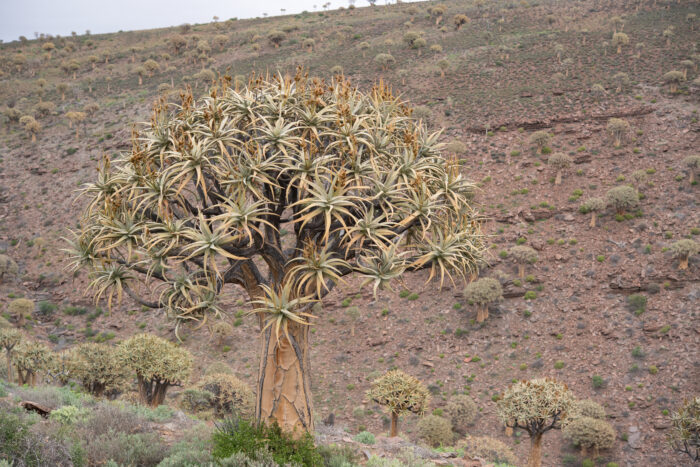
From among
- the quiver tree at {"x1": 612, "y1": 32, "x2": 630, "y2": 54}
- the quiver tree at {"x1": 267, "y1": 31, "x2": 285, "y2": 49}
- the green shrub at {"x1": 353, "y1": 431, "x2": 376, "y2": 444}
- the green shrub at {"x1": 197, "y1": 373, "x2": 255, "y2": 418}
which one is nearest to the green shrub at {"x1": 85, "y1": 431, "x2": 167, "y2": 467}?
the green shrub at {"x1": 353, "y1": 431, "x2": 376, "y2": 444}

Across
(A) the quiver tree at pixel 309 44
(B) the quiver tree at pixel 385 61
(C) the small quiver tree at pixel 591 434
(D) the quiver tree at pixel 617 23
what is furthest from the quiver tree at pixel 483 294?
(A) the quiver tree at pixel 309 44

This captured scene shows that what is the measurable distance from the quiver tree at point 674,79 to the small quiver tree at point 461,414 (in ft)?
99.1

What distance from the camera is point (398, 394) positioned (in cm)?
1883

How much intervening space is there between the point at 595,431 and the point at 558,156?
18.5 meters

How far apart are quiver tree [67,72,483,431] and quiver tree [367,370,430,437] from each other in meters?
10.9

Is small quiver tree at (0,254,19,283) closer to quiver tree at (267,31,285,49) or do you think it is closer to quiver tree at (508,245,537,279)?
quiver tree at (508,245,537,279)

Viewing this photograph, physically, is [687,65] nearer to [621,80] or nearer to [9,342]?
[621,80]

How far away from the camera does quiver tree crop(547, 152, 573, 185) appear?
31591 mm

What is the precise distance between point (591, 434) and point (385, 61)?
4090 cm

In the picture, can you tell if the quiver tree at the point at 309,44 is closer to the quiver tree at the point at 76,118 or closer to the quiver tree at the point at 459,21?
the quiver tree at the point at 459,21

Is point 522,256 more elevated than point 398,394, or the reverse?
point 522,256

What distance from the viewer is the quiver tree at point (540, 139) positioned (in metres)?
34.5

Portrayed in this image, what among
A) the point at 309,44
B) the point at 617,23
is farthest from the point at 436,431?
the point at 309,44

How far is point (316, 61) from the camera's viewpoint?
5519 centimetres
